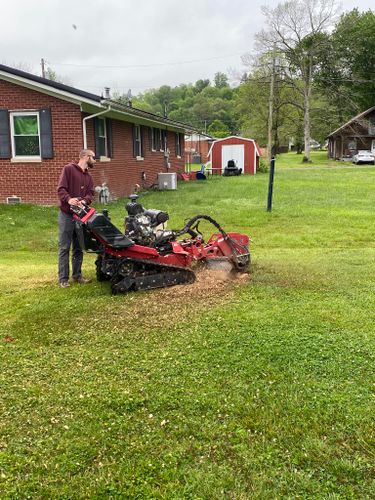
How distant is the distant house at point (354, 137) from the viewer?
4928 centimetres

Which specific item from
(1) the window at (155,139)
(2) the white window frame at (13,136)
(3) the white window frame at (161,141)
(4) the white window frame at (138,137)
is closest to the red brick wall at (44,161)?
(2) the white window frame at (13,136)

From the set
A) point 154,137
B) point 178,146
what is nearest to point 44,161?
point 154,137

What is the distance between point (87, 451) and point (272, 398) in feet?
3.98

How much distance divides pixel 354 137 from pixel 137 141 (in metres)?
37.7

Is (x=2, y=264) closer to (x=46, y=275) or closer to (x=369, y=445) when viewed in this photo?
(x=46, y=275)

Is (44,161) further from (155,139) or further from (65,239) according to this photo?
(155,139)

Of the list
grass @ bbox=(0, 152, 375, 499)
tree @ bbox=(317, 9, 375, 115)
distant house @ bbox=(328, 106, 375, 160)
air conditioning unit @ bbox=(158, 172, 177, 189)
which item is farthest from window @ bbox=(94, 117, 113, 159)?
tree @ bbox=(317, 9, 375, 115)

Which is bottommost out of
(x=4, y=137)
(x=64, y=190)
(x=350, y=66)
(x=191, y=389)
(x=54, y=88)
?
(x=191, y=389)

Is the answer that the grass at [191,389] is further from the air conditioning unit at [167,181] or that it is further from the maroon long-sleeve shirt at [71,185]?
the air conditioning unit at [167,181]

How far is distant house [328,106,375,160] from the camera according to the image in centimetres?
4928

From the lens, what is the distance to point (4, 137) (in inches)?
534

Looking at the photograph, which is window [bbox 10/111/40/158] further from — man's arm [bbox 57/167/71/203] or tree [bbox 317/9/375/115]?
tree [bbox 317/9/375/115]

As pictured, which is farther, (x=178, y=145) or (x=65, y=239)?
(x=178, y=145)

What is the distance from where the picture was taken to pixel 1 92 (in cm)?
1336
